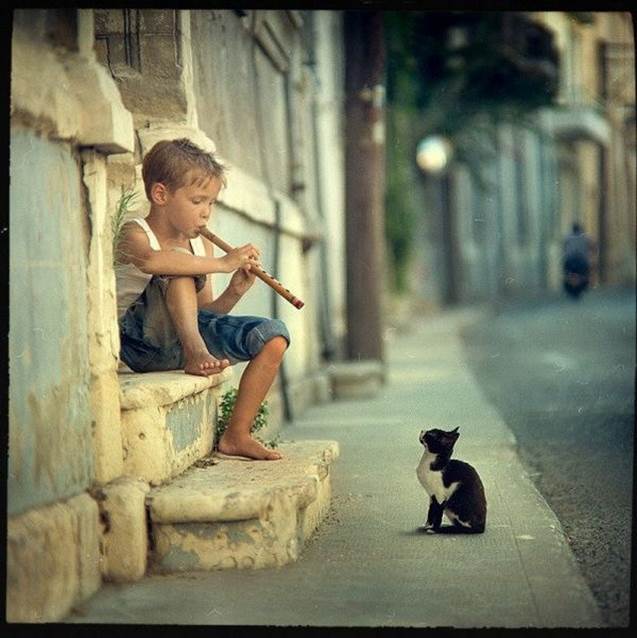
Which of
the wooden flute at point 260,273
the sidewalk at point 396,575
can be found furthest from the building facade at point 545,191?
the wooden flute at point 260,273

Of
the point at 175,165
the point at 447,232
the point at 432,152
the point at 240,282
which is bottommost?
the point at 240,282

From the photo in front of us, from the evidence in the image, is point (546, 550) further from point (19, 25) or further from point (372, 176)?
point (372, 176)

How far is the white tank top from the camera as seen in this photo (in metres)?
5.23

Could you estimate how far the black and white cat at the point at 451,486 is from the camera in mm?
5238

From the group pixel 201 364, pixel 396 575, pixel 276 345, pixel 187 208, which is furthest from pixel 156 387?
A: pixel 396 575

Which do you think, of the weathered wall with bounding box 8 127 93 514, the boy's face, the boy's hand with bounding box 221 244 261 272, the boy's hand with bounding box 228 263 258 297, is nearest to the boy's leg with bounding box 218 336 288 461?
the boy's hand with bounding box 228 263 258 297

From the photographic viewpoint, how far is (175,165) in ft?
17.3

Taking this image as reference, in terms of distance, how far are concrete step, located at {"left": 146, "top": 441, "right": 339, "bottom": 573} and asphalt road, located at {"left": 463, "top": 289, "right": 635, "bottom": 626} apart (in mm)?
1121

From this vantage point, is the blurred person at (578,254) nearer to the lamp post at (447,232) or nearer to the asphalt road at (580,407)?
the asphalt road at (580,407)

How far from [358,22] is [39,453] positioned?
26.1 ft

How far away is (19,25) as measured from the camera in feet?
13.7

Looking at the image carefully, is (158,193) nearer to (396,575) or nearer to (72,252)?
(72,252)

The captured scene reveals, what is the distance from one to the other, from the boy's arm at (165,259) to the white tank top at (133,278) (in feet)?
0.09

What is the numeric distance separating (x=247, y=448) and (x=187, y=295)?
0.68m
